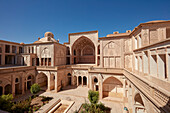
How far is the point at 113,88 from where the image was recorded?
566 inches

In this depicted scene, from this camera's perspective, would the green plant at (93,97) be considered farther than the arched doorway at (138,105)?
Yes

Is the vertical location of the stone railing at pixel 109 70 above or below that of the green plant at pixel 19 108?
above

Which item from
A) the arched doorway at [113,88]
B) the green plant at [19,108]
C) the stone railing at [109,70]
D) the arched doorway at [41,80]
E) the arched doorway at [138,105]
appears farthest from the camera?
the arched doorway at [41,80]

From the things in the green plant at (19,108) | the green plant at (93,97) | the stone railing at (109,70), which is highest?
the stone railing at (109,70)

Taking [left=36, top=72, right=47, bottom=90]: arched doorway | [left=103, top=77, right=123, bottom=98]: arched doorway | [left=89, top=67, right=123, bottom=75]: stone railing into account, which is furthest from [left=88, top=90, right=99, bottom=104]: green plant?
[left=36, top=72, right=47, bottom=90]: arched doorway

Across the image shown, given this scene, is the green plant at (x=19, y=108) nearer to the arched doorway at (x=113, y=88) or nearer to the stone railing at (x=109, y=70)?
the stone railing at (x=109, y=70)

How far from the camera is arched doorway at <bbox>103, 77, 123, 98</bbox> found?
46.0 feet

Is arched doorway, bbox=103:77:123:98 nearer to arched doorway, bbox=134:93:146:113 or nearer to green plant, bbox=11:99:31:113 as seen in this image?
arched doorway, bbox=134:93:146:113

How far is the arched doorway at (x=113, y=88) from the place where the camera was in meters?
14.0

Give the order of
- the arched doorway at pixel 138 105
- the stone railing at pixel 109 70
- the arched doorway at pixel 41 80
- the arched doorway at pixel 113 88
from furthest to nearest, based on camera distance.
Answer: the arched doorway at pixel 41 80 → the arched doorway at pixel 113 88 → the stone railing at pixel 109 70 → the arched doorway at pixel 138 105

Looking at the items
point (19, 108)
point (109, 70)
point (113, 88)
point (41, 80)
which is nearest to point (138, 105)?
point (109, 70)

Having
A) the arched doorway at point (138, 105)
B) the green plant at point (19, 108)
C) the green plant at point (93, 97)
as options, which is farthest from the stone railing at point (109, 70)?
the green plant at point (19, 108)

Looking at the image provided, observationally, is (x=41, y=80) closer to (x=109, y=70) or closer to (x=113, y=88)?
(x=109, y=70)

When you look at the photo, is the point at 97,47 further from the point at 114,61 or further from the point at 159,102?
the point at 159,102
